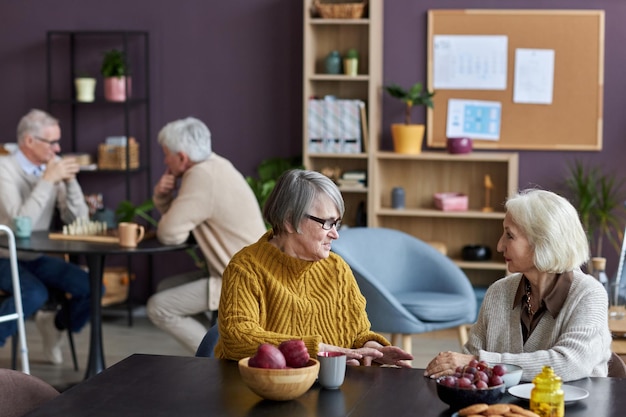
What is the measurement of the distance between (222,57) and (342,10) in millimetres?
936

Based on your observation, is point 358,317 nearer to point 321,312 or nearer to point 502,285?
point 321,312

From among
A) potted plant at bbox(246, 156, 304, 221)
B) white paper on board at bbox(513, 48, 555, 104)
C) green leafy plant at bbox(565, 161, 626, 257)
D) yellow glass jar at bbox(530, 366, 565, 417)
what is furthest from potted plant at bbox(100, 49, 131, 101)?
yellow glass jar at bbox(530, 366, 565, 417)

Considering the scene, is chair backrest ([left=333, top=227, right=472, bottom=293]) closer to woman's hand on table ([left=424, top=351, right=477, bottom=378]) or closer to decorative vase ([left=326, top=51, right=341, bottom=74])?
decorative vase ([left=326, top=51, right=341, bottom=74])

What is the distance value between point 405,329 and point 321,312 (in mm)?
1742

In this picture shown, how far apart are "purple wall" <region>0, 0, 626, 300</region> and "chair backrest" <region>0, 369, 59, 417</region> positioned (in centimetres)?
406

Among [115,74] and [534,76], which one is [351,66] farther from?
[115,74]

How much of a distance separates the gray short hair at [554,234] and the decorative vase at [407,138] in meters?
3.34

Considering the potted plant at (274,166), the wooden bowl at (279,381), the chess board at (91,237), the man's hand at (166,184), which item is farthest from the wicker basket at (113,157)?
the wooden bowl at (279,381)

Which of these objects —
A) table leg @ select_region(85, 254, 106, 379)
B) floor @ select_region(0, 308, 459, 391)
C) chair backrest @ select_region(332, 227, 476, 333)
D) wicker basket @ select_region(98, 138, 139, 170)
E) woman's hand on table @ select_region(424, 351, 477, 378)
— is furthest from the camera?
wicker basket @ select_region(98, 138, 139, 170)

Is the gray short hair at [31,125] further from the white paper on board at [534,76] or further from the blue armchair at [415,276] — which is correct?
the white paper on board at [534,76]

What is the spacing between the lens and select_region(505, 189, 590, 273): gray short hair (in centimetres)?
268

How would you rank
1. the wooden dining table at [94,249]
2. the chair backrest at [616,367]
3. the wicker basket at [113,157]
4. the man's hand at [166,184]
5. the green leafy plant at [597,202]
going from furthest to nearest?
the wicker basket at [113,157] < the green leafy plant at [597,202] < the man's hand at [166,184] < the wooden dining table at [94,249] < the chair backrest at [616,367]

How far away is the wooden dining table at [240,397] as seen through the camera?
7.14 ft

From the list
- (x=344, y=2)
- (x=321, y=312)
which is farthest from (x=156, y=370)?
(x=344, y=2)
